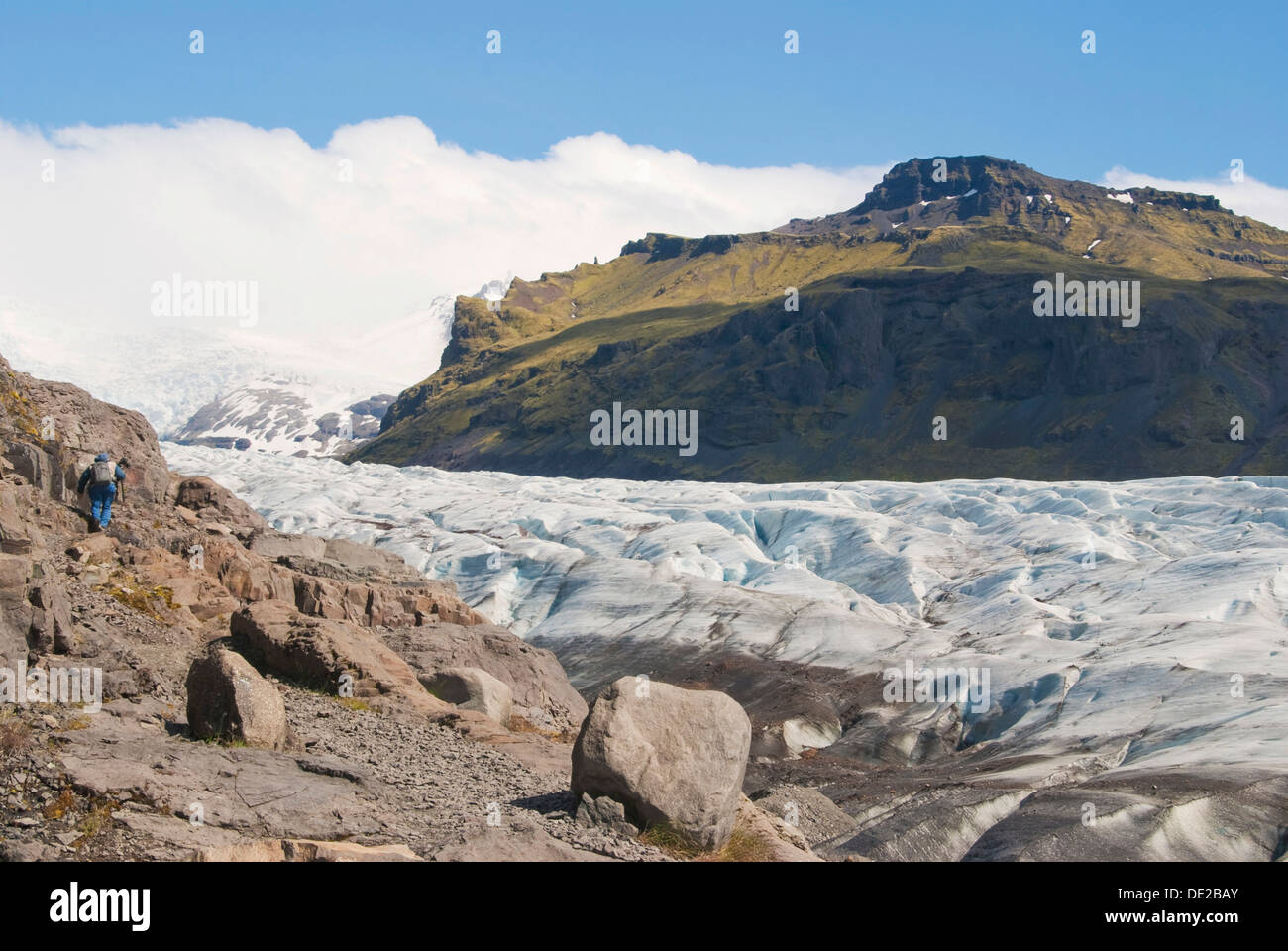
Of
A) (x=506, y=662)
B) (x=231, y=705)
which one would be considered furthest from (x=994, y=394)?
(x=231, y=705)

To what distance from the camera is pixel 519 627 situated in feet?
181

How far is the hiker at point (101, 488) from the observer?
2506 cm

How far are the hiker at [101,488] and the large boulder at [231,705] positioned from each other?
1157 centimetres

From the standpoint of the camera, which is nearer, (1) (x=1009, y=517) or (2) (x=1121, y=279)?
(1) (x=1009, y=517)

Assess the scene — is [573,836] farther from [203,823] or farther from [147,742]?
[147,742]

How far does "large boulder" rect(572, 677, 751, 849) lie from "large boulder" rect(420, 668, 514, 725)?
8.88 meters

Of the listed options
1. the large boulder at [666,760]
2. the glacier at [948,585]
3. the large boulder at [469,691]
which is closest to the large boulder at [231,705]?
the large boulder at [666,760]

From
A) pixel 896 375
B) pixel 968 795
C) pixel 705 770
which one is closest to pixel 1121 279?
pixel 896 375

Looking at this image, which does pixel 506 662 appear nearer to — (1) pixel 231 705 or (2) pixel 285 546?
(2) pixel 285 546

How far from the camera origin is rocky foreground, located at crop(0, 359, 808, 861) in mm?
11820

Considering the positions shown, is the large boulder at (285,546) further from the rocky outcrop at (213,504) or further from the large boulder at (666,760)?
the large boulder at (666,760)
